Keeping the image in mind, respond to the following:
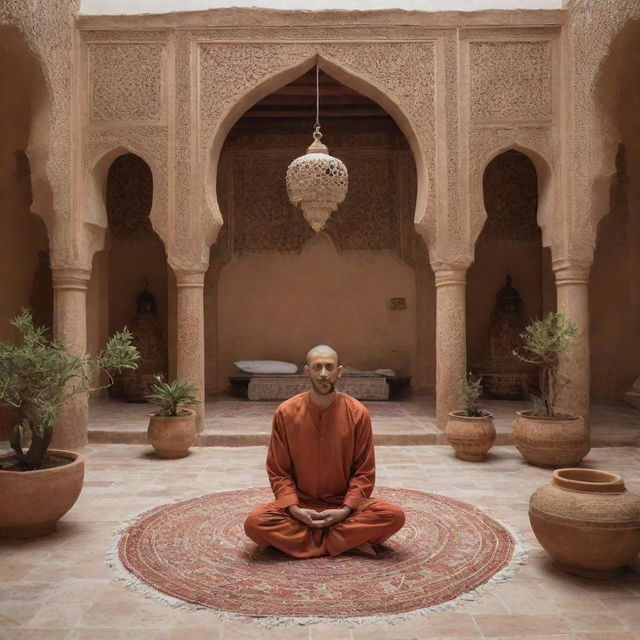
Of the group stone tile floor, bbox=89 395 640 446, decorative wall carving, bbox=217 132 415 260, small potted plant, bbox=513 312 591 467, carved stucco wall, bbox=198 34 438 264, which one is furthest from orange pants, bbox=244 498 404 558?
decorative wall carving, bbox=217 132 415 260

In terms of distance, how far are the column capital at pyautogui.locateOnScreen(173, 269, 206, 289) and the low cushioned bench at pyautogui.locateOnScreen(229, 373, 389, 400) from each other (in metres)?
2.99

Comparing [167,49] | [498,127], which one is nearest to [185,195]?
[167,49]

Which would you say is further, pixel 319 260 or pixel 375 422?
pixel 319 260

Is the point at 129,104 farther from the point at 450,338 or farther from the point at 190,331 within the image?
the point at 450,338

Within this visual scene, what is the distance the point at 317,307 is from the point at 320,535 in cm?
712

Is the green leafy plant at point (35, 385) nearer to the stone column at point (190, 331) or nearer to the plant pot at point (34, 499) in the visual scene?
the plant pot at point (34, 499)

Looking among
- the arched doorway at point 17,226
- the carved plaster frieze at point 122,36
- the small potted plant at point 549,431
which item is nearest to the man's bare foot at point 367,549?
the small potted plant at point 549,431

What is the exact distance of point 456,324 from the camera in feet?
22.7

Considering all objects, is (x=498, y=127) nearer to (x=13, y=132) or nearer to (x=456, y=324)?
(x=456, y=324)

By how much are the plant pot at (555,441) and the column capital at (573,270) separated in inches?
65.8

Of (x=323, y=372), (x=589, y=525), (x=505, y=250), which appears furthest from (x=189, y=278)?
(x=505, y=250)

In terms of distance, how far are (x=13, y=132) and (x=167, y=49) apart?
90.3 inches

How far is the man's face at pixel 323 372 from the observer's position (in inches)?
139

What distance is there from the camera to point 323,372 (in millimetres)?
3527
